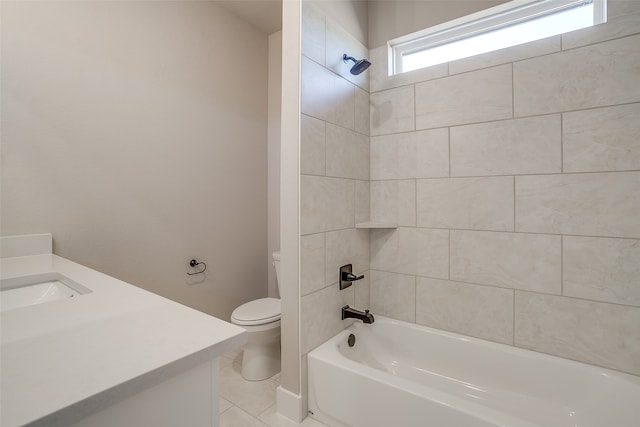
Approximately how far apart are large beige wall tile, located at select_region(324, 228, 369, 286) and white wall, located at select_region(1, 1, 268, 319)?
1.15 m

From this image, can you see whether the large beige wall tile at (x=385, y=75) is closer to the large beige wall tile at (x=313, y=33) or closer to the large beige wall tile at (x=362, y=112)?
the large beige wall tile at (x=362, y=112)

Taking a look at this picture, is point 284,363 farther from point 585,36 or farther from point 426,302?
point 585,36

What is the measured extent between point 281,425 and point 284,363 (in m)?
0.30

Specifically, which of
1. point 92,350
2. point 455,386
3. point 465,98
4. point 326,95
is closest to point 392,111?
point 465,98

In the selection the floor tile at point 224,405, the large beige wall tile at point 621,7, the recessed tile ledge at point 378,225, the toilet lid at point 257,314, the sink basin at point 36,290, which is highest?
the large beige wall tile at point 621,7

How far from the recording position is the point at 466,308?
6.00 feet

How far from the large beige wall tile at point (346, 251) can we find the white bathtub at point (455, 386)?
1.25 feet

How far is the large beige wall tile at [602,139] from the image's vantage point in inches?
55.2

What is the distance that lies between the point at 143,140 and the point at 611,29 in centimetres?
268

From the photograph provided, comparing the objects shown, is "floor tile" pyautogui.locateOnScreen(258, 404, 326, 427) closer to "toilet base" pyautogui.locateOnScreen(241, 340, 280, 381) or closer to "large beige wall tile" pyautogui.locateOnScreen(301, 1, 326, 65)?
"toilet base" pyautogui.locateOnScreen(241, 340, 280, 381)

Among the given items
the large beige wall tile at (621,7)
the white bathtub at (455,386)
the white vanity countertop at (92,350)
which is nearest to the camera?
the white vanity countertop at (92,350)

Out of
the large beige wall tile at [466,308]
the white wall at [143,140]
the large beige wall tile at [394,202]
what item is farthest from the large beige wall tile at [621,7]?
the white wall at [143,140]

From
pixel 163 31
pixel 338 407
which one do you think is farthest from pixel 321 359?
pixel 163 31

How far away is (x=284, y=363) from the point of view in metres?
1.66
